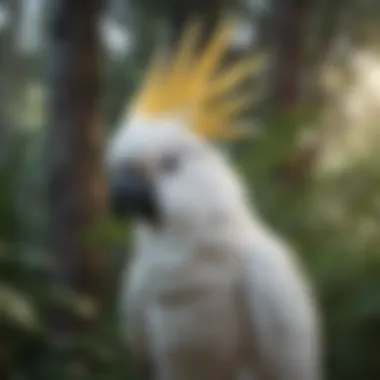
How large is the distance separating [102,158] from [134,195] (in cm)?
→ 10

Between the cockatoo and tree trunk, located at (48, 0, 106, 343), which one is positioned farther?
tree trunk, located at (48, 0, 106, 343)

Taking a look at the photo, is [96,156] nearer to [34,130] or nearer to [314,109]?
[34,130]

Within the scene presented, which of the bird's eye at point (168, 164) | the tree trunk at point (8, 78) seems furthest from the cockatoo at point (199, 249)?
the tree trunk at point (8, 78)

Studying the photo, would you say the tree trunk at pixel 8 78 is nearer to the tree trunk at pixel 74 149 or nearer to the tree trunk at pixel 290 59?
the tree trunk at pixel 74 149

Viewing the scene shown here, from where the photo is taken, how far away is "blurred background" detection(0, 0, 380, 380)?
62.4 inches

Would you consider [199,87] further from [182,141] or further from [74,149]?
[74,149]

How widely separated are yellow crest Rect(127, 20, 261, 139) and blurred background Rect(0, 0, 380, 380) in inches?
0.9

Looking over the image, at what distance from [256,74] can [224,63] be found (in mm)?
59

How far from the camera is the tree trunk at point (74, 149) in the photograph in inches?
64.3

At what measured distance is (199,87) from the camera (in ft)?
5.12

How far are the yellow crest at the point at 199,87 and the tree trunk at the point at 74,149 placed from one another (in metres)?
0.11

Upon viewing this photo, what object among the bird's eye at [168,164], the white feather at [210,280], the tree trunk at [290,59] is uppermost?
the tree trunk at [290,59]

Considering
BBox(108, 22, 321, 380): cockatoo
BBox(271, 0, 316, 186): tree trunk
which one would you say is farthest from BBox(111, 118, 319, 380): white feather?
BBox(271, 0, 316, 186): tree trunk

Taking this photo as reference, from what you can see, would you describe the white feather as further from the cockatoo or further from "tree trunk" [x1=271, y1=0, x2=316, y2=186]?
"tree trunk" [x1=271, y1=0, x2=316, y2=186]
